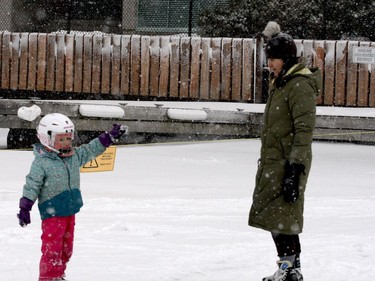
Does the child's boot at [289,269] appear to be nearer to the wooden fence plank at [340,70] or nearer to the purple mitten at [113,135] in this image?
the purple mitten at [113,135]

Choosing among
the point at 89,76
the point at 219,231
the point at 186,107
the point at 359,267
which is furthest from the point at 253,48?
the point at 359,267

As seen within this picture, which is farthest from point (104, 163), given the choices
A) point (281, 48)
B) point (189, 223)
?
point (281, 48)

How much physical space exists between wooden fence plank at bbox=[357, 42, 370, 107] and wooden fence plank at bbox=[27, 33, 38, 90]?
5878 millimetres

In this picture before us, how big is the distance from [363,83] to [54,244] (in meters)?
10.6

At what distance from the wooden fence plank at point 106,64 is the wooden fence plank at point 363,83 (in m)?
4.50

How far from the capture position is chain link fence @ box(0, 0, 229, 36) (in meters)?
21.3

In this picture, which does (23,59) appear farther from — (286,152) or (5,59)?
(286,152)

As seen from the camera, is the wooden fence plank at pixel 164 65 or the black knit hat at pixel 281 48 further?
the wooden fence plank at pixel 164 65

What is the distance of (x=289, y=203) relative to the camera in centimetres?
504

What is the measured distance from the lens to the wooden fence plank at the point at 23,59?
50.4ft

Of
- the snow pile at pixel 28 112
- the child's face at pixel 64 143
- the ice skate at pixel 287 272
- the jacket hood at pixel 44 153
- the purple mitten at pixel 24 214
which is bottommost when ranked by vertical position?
the ice skate at pixel 287 272

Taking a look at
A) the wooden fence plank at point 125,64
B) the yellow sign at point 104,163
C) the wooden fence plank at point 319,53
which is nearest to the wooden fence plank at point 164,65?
the wooden fence plank at point 125,64

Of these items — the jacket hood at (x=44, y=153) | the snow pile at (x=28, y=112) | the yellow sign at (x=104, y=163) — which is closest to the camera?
the jacket hood at (x=44, y=153)

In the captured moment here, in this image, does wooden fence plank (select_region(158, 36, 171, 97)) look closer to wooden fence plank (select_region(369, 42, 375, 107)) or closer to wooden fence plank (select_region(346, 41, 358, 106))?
wooden fence plank (select_region(346, 41, 358, 106))
